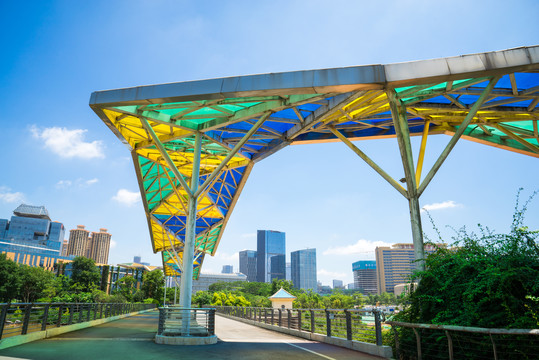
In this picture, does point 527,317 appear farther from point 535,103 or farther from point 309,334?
point 535,103

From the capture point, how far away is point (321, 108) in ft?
45.0

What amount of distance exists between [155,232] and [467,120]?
3440cm

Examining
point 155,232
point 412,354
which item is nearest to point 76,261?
point 155,232

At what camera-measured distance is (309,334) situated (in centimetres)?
1304

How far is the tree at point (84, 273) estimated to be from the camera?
79.9 m

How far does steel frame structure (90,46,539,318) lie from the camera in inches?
369

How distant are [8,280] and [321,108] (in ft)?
223

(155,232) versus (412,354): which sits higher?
(155,232)

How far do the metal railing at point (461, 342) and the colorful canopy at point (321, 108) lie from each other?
588cm

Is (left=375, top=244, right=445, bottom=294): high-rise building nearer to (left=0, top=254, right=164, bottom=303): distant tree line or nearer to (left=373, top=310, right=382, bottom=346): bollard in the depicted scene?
(left=0, top=254, right=164, bottom=303): distant tree line

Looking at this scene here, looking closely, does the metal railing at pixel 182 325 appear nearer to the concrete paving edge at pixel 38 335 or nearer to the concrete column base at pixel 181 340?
the concrete column base at pixel 181 340

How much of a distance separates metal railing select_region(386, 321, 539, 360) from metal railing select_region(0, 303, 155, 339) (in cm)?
949

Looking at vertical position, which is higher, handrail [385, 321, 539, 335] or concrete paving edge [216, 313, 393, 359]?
handrail [385, 321, 539, 335]

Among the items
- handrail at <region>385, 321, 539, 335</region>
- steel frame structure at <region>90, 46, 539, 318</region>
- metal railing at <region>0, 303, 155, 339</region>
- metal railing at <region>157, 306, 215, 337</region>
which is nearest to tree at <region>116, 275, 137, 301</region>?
metal railing at <region>0, 303, 155, 339</region>
